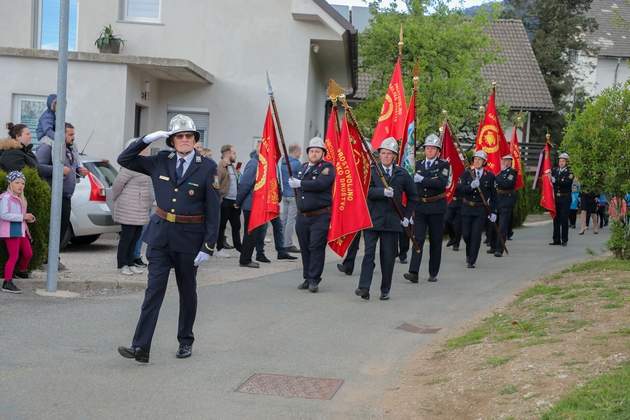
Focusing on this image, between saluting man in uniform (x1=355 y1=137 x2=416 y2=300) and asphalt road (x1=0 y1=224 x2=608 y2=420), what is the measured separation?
276mm

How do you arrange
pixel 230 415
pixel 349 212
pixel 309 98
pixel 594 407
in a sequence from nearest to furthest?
pixel 594 407
pixel 230 415
pixel 349 212
pixel 309 98

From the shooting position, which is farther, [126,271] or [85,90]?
[85,90]

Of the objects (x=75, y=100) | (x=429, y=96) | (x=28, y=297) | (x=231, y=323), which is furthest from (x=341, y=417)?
(x=429, y=96)

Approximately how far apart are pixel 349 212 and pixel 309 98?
39.8 ft

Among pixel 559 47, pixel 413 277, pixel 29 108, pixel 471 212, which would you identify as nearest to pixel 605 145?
pixel 471 212

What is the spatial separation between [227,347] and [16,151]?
499 centimetres

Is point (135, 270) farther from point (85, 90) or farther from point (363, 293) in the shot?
point (85, 90)

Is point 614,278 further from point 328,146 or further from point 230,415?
point 230,415

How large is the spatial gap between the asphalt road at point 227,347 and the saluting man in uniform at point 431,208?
336 millimetres

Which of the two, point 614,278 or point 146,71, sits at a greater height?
point 146,71

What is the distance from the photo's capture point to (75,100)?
67.7ft

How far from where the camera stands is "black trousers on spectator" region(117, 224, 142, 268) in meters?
13.3

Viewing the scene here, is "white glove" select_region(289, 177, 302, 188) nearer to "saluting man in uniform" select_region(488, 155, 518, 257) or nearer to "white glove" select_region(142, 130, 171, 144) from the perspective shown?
"white glove" select_region(142, 130, 171, 144)

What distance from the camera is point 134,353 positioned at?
27.1ft
